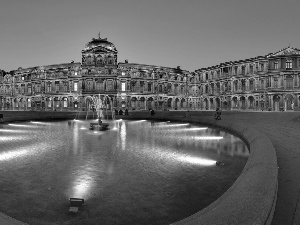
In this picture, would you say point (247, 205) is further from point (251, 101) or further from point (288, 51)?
point (251, 101)

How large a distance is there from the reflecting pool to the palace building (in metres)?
46.4

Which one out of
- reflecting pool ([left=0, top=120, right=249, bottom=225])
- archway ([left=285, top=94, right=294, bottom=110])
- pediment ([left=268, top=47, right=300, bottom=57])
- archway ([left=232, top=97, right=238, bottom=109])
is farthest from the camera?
archway ([left=232, top=97, right=238, bottom=109])

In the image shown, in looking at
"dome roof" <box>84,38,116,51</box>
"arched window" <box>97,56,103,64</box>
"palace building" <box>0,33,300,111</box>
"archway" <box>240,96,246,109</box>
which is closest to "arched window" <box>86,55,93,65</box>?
"palace building" <box>0,33,300,111</box>

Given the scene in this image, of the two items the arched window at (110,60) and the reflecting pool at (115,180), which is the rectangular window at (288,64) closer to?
the arched window at (110,60)

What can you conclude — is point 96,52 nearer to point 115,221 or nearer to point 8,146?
point 8,146

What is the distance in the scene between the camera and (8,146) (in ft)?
40.7

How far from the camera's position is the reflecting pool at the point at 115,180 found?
16.5ft

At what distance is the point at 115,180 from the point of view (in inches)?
279

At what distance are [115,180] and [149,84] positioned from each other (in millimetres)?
56787

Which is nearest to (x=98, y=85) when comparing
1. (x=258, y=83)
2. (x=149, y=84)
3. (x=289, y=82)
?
(x=149, y=84)

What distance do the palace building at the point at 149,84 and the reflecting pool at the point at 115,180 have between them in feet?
152

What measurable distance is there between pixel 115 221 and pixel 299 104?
54.7 metres

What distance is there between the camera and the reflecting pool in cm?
502

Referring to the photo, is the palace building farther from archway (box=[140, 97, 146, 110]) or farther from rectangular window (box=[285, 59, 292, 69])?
archway (box=[140, 97, 146, 110])
